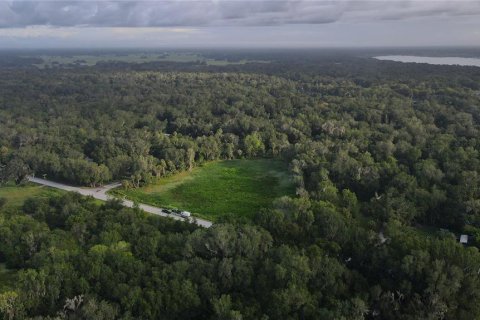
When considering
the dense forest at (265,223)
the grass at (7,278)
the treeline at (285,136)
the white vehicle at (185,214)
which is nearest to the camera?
the dense forest at (265,223)

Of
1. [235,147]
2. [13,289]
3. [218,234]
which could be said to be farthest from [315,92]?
[13,289]

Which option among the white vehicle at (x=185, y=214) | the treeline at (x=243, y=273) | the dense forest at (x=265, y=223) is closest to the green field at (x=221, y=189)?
the white vehicle at (x=185, y=214)

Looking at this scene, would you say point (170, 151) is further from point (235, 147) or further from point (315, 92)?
point (315, 92)

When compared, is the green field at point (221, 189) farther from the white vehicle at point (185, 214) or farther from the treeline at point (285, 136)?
the treeline at point (285, 136)

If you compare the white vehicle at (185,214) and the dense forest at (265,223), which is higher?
the dense forest at (265,223)

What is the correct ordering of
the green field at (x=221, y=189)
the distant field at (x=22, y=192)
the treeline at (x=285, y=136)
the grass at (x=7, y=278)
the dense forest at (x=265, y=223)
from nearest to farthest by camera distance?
1. the dense forest at (x=265, y=223)
2. the grass at (x=7, y=278)
3. the treeline at (x=285, y=136)
4. the green field at (x=221, y=189)
5. the distant field at (x=22, y=192)

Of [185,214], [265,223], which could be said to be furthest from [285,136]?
[265,223]

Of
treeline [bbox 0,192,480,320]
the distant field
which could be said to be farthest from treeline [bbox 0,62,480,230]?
treeline [bbox 0,192,480,320]

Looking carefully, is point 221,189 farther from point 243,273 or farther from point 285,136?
point 243,273
